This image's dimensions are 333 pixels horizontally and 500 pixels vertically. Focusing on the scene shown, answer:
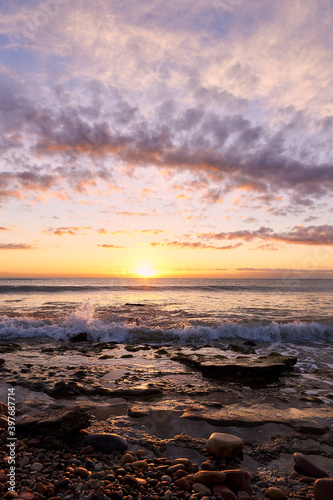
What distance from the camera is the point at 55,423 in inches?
166

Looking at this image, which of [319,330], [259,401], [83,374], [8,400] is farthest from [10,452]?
[319,330]

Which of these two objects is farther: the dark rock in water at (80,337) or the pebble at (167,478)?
the dark rock in water at (80,337)

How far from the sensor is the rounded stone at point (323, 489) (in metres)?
3.12

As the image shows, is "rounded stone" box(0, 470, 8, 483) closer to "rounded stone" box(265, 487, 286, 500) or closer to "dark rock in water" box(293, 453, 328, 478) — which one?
"rounded stone" box(265, 487, 286, 500)

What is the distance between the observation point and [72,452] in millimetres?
3934

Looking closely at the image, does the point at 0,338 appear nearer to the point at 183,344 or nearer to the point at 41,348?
the point at 41,348

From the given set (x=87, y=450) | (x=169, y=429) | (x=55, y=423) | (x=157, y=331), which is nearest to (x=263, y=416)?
(x=169, y=429)

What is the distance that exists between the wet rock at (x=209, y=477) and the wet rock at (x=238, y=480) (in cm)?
8

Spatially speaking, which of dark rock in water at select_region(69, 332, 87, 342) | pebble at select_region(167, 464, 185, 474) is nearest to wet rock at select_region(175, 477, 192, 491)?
pebble at select_region(167, 464, 185, 474)

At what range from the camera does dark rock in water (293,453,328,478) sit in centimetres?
366

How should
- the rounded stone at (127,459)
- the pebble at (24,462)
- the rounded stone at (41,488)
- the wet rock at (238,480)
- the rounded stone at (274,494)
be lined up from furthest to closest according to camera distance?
1. the rounded stone at (127,459)
2. the pebble at (24,462)
3. the wet rock at (238,480)
4. the rounded stone at (274,494)
5. the rounded stone at (41,488)

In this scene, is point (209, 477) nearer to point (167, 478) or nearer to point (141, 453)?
point (167, 478)

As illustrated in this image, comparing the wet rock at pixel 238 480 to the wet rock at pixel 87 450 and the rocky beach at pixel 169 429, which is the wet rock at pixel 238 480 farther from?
the wet rock at pixel 87 450

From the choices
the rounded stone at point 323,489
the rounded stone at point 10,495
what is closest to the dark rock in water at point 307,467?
the rounded stone at point 323,489
